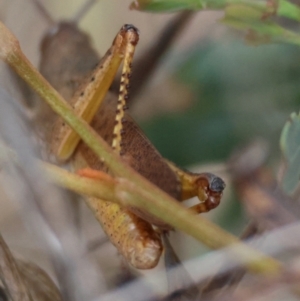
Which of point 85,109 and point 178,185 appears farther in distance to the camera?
point 85,109

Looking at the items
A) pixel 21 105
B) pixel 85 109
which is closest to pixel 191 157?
pixel 85 109

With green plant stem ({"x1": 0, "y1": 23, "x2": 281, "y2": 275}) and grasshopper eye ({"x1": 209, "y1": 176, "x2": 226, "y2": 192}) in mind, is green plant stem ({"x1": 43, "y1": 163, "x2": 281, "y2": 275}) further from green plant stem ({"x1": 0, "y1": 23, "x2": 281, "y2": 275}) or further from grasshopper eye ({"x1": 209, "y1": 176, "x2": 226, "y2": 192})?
grasshopper eye ({"x1": 209, "y1": 176, "x2": 226, "y2": 192})

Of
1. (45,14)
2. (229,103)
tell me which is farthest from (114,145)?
(45,14)

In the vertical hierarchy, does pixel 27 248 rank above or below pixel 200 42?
below

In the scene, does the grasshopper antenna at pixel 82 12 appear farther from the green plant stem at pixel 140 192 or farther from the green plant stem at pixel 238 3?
the green plant stem at pixel 140 192

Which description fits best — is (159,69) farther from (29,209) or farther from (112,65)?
(29,209)

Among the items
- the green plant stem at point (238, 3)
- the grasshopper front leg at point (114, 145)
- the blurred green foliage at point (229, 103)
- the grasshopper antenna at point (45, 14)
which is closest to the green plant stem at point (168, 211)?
the grasshopper front leg at point (114, 145)

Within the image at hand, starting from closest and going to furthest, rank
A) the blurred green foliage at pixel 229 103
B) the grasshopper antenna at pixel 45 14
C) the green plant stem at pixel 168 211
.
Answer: the green plant stem at pixel 168 211, the blurred green foliage at pixel 229 103, the grasshopper antenna at pixel 45 14

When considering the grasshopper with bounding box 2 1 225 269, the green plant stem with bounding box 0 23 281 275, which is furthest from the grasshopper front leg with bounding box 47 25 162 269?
the green plant stem with bounding box 0 23 281 275

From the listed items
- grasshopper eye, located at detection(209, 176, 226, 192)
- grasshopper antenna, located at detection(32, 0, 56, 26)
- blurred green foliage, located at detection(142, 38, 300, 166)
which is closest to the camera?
grasshopper eye, located at detection(209, 176, 226, 192)
